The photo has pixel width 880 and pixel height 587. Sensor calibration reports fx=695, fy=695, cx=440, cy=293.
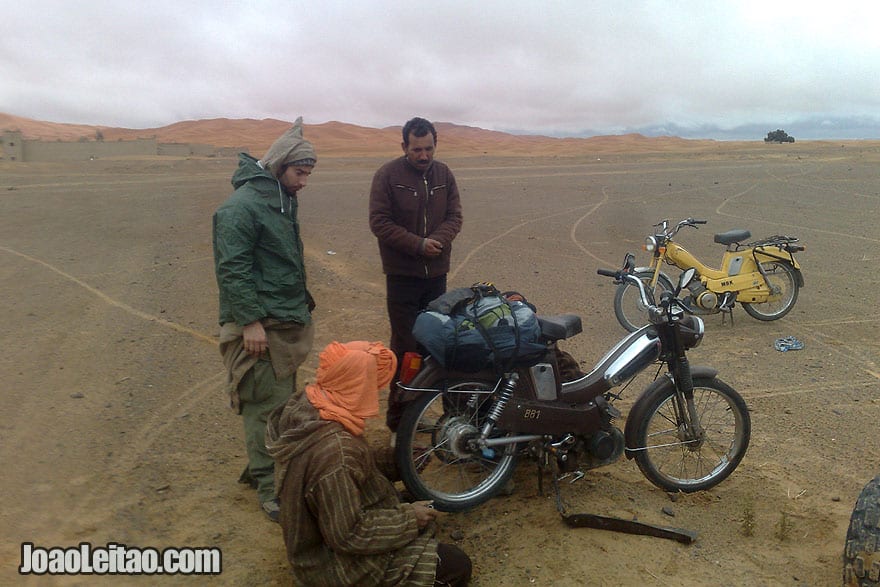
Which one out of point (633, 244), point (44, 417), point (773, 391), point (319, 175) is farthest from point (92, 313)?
point (319, 175)

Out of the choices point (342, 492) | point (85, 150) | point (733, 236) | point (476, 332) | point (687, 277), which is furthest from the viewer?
point (85, 150)

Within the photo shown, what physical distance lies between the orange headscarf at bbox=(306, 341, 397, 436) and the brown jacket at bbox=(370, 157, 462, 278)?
174 centimetres

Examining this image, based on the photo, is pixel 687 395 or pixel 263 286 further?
pixel 687 395

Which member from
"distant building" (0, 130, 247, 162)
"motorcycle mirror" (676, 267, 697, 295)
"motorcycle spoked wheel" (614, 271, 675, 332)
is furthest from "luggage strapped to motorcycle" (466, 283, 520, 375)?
"distant building" (0, 130, 247, 162)

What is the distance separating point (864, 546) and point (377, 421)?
3.04 meters

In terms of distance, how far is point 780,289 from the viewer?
7492mm

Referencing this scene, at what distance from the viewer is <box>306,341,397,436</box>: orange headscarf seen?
271cm

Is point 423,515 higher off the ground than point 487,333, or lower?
lower

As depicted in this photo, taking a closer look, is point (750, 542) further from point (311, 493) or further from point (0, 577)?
point (0, 577)

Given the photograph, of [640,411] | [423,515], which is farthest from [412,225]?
[423,515]

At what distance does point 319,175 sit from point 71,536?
2363cm

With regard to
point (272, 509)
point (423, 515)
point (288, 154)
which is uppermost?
point (288, 154)

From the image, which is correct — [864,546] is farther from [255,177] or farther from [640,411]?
[255,177]

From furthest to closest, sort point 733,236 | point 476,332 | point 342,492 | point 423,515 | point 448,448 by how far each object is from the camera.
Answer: point 733,236 → point 448,448 → point 476,332 → point 423,515 → point 342,492
